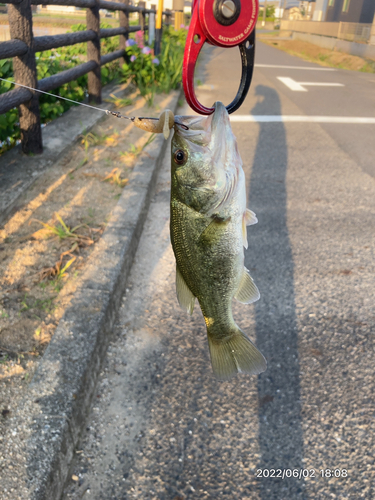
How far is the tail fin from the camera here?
4.30 ft

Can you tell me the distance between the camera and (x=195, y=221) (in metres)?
1.16

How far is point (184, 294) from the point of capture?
128 centimetres

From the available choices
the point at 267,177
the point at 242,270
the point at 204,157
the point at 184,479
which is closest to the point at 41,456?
the point at 184,479

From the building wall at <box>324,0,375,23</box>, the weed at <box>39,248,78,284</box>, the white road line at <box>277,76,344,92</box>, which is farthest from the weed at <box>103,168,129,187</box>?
the building wall at <box>324,0,375,23</box>

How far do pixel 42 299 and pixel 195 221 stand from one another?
1713mm

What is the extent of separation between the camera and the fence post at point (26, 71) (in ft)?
12.2

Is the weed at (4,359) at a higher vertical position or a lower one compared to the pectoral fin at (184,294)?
lower

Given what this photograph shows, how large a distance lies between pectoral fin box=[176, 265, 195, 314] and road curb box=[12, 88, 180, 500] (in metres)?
0.85

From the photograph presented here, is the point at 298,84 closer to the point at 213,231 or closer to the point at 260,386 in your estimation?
the point at 260,386

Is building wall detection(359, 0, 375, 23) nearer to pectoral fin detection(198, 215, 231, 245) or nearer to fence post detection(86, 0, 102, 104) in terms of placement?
fence post detection(86, 0, 102, 104)

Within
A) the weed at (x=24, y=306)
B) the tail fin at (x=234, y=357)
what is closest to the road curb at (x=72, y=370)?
the weed at (x=24, y=306)

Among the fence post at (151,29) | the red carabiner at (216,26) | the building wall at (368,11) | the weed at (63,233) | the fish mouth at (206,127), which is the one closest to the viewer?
the red carabiner at (216,26)

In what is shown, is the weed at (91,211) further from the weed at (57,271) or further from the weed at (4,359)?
the weed at (4,359)

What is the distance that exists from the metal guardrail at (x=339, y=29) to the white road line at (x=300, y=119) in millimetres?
15020
